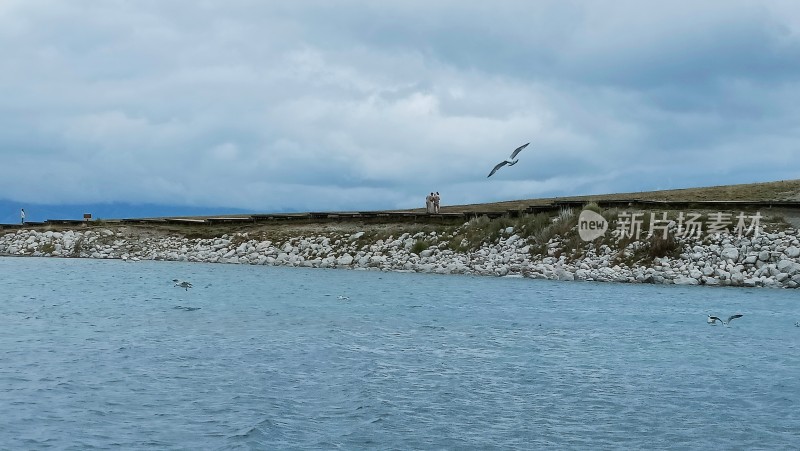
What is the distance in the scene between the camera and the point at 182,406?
45.5 feet

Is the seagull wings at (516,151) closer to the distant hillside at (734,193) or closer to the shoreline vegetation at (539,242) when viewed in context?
the shoreline vegetation at (539,242)

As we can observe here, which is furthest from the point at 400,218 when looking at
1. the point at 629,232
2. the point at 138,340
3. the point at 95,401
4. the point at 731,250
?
the point at 95,401

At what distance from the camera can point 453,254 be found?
52188 millimetres

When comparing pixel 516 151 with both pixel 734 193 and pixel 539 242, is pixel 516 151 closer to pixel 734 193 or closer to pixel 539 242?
pixel 539 242

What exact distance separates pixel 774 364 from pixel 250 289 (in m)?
23.3

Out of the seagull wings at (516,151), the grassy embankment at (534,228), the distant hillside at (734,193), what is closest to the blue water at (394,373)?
the seagull wings at (516,151)

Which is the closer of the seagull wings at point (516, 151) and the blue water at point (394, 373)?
the blue water at point (394, 373)

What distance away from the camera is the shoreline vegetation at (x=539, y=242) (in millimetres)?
42594

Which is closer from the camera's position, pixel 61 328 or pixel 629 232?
pixel 61 328

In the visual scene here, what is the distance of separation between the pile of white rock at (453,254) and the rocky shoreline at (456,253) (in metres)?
0.05

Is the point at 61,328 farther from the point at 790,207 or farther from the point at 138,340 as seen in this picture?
the point at 790,207

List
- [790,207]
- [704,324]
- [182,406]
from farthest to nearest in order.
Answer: [790,207], [704,324], [182,406]

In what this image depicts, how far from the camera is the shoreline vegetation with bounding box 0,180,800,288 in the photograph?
42594mm

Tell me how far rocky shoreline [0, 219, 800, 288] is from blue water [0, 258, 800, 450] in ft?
32.8
